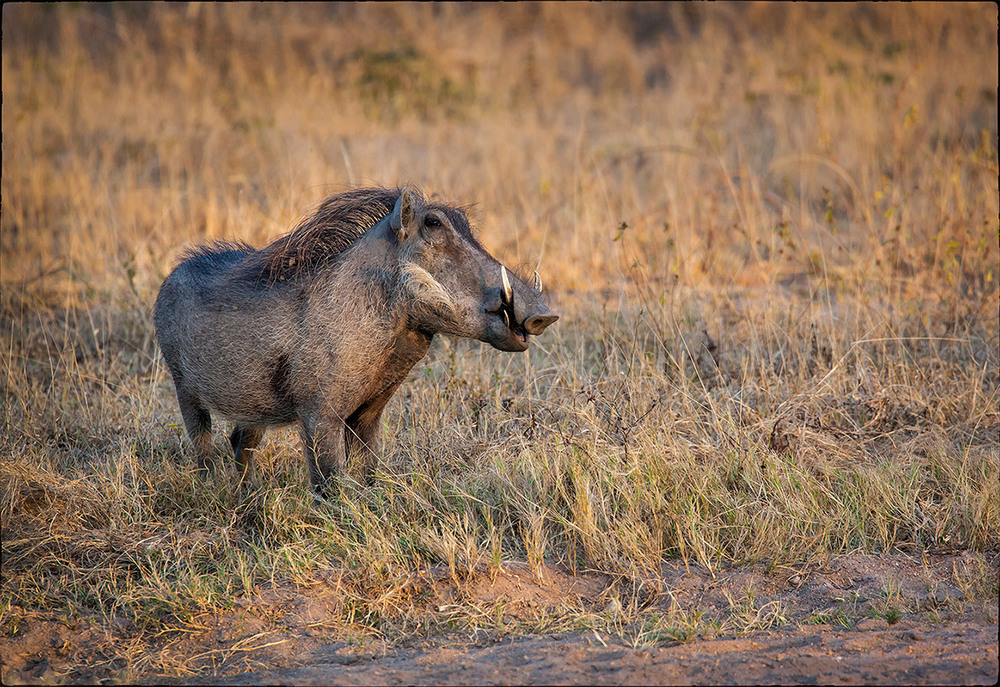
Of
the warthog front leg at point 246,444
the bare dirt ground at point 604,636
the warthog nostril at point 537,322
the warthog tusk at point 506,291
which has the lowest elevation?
the bare dirt ground at point 604,636

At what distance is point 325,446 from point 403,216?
0.93m

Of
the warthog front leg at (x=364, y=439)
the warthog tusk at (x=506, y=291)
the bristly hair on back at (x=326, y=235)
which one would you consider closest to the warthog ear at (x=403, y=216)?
the bristly hair on back at (x=326, y=235)

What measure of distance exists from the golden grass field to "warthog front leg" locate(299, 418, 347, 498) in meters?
0.16

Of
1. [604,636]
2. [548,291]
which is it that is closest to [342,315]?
[604,636]

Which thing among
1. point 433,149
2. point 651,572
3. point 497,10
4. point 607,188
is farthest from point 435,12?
point 651,572

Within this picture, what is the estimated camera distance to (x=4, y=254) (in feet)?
24.2

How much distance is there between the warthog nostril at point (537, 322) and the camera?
333 centimetres

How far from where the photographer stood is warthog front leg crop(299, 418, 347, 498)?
11.7 feet

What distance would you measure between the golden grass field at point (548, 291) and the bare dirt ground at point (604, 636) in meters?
0.07

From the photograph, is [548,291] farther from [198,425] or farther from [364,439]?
[198,425]

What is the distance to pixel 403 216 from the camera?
138 inches

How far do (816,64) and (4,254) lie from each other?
890 centimetres

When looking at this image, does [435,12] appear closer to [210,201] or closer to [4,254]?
[210,201]

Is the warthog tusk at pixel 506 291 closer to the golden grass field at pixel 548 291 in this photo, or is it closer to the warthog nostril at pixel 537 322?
the warthog nostril at pixel 537 322
